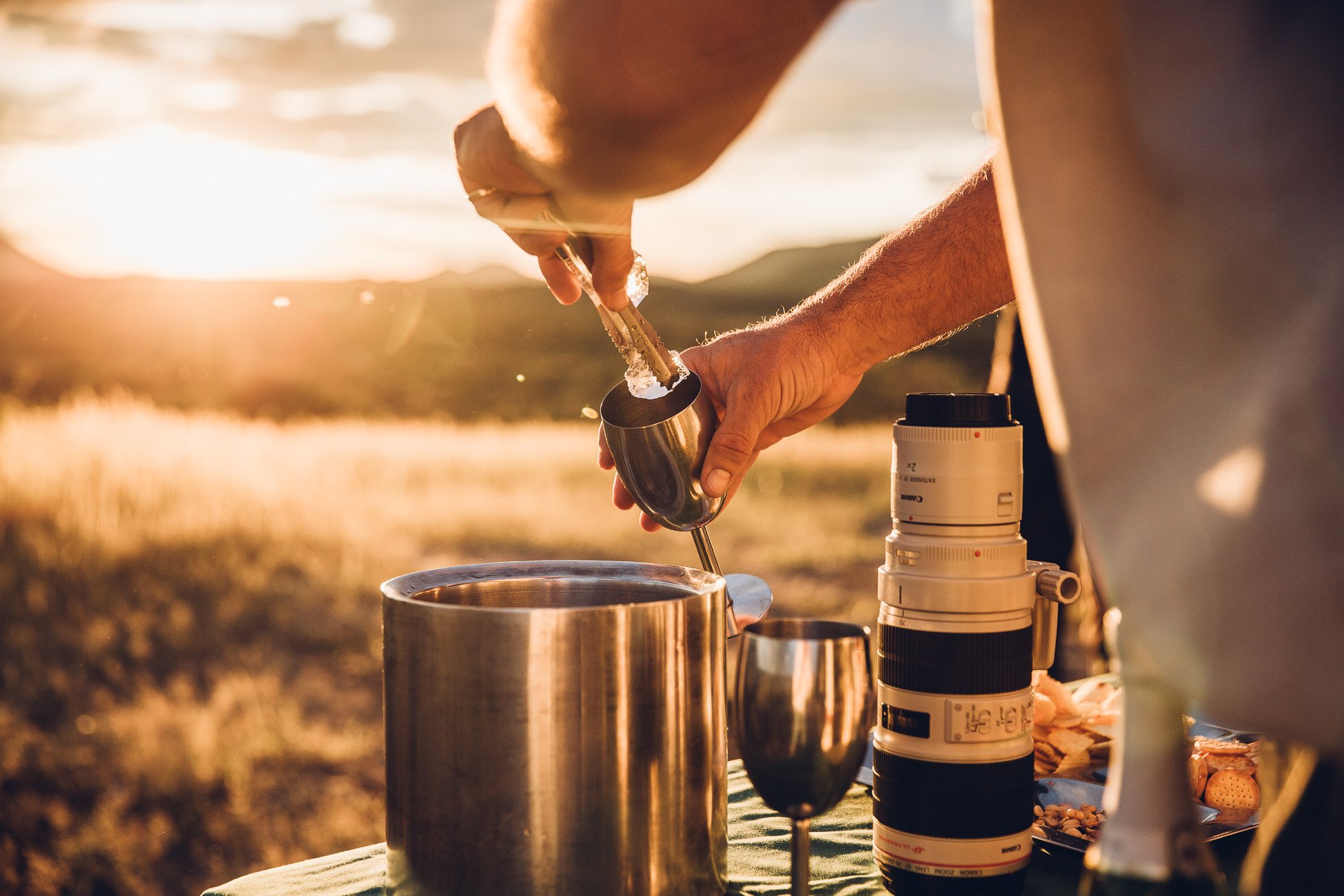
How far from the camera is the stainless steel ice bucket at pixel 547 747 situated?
0.67m

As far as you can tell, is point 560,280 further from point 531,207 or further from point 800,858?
point 800,858

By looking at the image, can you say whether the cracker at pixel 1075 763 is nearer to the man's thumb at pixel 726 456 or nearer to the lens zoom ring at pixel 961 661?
the lens zoom ring at pixel 961 661

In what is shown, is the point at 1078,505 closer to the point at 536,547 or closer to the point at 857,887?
the point at 857,887

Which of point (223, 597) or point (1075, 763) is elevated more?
point (1075, 763)

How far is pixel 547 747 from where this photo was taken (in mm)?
672

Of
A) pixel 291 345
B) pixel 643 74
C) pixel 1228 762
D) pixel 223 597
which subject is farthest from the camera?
pixel 291 345

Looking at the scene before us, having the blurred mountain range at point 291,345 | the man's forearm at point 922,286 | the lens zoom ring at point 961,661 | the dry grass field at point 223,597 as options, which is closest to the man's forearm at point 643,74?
the lens zoom ring at point 961,661

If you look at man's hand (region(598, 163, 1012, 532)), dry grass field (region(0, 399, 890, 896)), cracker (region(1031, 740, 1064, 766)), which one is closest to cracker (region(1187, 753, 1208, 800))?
cracker (region(1031, 740, 1064, 766))

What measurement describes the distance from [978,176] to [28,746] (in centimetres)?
505

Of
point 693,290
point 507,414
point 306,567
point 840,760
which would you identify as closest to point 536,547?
point 306,567

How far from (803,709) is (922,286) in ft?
2.56

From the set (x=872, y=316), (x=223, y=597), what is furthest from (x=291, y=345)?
(x=872, y=316)

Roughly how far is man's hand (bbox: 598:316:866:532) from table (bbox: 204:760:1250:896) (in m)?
0.32

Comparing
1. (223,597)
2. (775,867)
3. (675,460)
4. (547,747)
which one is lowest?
(223,597)
